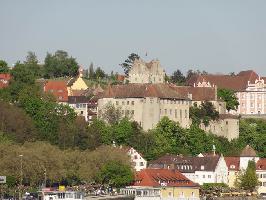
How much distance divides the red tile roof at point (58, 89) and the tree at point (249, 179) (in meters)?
26.7

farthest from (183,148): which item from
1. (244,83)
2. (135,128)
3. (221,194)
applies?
(244,83)

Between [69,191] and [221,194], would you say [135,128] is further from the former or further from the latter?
[69,191]

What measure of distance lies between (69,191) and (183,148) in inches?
1191

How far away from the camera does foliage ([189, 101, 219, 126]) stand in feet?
407

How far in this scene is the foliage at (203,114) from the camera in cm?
12419

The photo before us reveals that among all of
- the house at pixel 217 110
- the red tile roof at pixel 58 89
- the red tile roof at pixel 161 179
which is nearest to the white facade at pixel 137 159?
the red tile roof at pixel 161 179

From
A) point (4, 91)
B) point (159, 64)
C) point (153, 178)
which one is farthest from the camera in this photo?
point (159, 64)

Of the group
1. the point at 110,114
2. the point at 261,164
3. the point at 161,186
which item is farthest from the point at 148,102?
the point at 161,186

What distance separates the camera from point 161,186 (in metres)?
100

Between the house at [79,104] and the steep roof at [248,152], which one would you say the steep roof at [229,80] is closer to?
the house at [79,104]

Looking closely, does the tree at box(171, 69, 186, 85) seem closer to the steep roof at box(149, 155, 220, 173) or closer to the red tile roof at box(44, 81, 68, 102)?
the red tile roof at box(44, 81, 68, 102)

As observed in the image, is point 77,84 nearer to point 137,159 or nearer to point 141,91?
point 141,91

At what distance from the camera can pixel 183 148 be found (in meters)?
119

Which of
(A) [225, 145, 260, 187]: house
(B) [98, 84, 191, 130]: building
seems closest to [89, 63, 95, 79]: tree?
(B) [98, 84, 191, 130]: building
